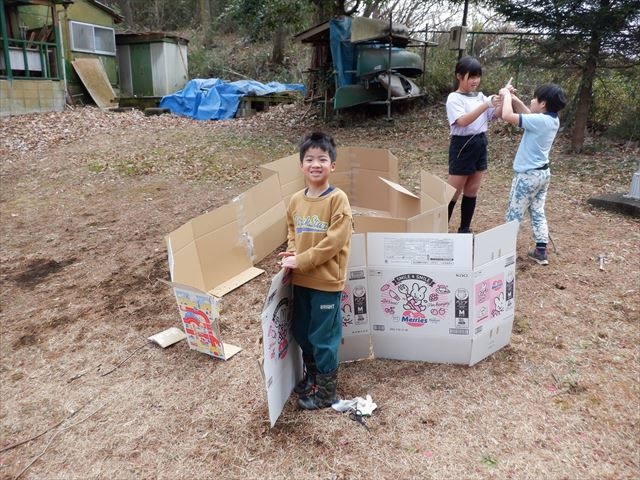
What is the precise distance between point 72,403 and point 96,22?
46.2 feet

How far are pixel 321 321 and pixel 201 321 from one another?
79 centimetres

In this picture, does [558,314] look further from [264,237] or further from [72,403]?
[72,403]

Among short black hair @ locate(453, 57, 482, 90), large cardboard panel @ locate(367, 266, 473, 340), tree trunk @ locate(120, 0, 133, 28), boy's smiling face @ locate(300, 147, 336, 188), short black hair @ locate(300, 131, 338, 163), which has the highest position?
tree trunk @ locate(120, 0, 133, 28)

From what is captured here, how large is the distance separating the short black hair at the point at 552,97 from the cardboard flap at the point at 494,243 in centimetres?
127

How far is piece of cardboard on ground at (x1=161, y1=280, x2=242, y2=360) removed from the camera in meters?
2.49

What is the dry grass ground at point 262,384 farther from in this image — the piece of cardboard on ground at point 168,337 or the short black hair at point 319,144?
the short black hair at point 319,144

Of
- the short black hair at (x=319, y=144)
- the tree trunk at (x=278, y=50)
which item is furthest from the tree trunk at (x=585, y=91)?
the tree trunk at (x=278, y=50)

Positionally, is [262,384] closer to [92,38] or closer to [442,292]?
[442,292]

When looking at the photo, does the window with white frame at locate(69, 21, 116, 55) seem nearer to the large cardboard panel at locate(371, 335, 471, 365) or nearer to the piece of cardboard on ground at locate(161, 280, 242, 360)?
the piece of cardboard on ground at locate(161, 280, 242, 360)

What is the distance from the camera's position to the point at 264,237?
402 cm

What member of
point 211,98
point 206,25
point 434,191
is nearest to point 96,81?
point 211,98

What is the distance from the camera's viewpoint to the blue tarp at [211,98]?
11.8m

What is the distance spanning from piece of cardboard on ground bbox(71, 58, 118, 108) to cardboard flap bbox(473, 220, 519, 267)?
12554 mm

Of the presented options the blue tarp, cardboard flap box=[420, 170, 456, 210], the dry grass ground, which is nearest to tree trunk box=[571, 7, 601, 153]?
the dry grass ground
